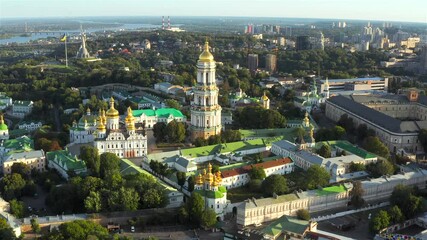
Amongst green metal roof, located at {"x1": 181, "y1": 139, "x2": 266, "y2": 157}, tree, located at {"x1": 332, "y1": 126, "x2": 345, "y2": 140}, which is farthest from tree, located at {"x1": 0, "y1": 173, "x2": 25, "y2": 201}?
tree, located at {"x1": 332, "y1": 126, "x2": 345, "y2": 140}

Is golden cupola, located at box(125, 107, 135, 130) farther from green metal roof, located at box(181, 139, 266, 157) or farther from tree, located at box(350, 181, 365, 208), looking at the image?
tree, located at box(350, 181, 365, 208)

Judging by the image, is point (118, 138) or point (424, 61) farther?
point (424, 61)

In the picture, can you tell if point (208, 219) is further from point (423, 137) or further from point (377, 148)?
point (423, 137)

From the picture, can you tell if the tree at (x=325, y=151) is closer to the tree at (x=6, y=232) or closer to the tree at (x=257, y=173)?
the tree at (x=257, y=173)

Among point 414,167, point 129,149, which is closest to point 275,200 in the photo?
point 414,167

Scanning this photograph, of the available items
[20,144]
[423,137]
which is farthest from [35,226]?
[423,137]

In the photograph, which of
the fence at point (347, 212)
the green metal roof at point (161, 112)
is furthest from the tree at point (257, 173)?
the green metal roof at point (161, 112)
